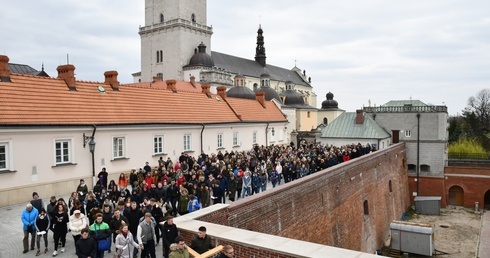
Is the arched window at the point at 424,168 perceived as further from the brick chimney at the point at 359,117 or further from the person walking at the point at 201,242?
the person walking at the point at 201,242

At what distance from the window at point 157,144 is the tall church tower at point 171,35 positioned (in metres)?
34.8

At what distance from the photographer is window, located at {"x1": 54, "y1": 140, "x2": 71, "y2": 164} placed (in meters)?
15.6

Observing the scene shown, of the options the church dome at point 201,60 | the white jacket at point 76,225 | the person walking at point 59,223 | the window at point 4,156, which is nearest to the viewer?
the white jacket at point 76,225

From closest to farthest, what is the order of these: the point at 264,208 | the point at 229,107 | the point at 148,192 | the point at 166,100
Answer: the point at 264,208, the point at 148,192, the point at 166,100, the point at 229,107

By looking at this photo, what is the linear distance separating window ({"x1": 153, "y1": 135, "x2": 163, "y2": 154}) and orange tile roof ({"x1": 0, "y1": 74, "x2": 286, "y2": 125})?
0.93 meters

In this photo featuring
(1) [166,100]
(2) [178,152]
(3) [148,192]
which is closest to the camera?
(3) [148,192]

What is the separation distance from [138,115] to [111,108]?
5.02 ft

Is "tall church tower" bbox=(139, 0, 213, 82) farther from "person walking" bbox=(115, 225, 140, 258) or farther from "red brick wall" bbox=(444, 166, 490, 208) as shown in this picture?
"person walking" bbox=(115, 225, 140, 258)

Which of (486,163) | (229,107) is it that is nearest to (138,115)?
(229,107)

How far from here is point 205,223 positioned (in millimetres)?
8258

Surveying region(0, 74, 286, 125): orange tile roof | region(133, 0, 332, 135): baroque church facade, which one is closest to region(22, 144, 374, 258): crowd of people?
region(0, 74, 286, 125): orange tile roof

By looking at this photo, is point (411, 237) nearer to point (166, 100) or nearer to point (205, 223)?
point (166, 100)

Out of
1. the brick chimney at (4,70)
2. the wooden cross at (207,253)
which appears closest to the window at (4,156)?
the brick chimney at (4,70)

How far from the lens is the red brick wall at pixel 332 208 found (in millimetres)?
10641
